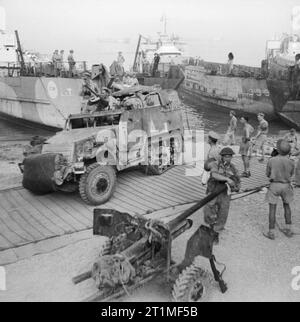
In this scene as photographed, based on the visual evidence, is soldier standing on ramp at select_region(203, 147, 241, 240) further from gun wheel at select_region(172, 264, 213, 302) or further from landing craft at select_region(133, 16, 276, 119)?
landing craft at select_region(133, 16, 276, 119)

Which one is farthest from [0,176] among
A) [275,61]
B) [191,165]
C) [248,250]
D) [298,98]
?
[275,61]

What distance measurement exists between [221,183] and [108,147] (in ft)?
9.95

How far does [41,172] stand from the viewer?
24.5 ft

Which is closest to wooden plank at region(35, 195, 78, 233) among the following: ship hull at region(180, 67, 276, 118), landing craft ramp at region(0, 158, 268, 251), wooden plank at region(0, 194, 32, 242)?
landing craft ramp at region(0, 158, 268, 251)

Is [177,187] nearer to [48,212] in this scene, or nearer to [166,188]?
[166,188]

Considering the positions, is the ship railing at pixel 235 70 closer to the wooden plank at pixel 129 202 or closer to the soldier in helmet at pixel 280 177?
the wooden plank at pixel 129 202

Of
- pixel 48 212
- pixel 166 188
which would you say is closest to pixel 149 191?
pixel 166 188

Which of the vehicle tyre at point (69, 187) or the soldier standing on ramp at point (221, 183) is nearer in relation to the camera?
the soldier standing on ramp at point (221, 183)

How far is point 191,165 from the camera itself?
10.6 meters

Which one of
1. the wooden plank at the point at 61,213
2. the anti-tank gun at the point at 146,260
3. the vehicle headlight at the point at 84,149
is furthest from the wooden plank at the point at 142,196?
the anti-tank gun at the point at 146,260

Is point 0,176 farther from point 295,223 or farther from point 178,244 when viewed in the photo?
point 295,223

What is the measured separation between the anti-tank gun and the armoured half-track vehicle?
2712 millimetres

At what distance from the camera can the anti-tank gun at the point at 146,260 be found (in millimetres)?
4094

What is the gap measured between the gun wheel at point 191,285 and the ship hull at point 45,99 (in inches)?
660
